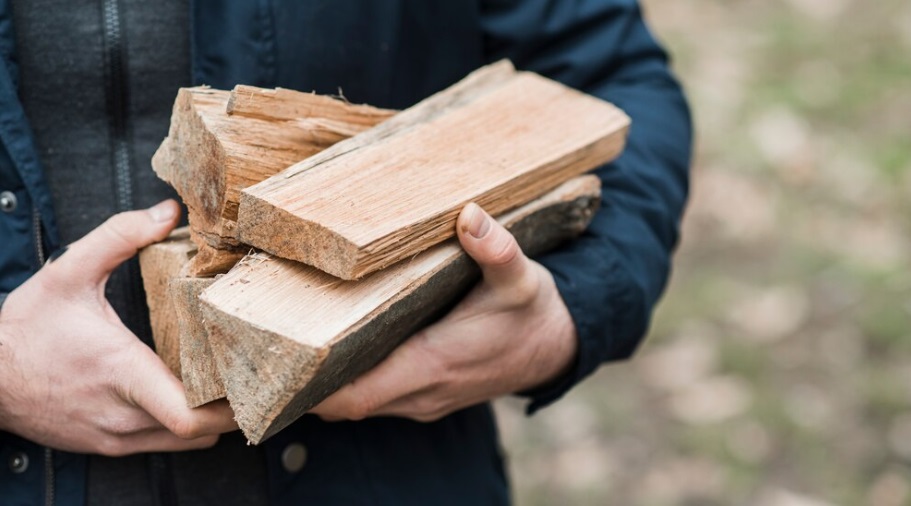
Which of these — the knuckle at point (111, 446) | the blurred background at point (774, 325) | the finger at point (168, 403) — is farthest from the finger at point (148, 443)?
the blurred background at point (774, 325)

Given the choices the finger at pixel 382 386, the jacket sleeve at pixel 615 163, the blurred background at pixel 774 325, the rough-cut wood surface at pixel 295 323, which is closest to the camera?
the rough-cut wood surface at pixel 295 323

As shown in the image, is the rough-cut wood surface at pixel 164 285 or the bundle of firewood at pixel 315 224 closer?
the bundle of firewood at pixel 315 224

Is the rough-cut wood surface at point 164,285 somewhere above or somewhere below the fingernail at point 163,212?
below

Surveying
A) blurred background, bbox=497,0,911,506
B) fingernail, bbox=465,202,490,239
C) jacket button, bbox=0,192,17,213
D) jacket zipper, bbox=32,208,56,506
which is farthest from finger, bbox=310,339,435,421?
blurred background, bbox=497,0,911,506

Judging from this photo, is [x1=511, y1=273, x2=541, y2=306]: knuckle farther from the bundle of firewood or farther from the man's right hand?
the man's right hand

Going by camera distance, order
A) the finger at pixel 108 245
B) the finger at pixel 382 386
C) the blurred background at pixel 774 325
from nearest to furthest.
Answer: the finger at pixel 108 245
the finger at pixel 382 386
the blurred background at pixel 774 325

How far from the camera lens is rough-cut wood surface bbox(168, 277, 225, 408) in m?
1.22

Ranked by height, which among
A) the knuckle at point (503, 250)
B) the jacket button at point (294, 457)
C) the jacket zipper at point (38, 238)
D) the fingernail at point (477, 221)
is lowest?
the jacket button at point (294, 457)

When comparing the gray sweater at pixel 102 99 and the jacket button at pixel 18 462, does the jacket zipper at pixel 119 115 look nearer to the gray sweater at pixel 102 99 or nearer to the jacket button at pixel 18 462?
the gray sweater at pixel 102 99

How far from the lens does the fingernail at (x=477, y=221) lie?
1.28 metres

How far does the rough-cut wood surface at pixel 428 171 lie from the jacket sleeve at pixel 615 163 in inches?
7.7

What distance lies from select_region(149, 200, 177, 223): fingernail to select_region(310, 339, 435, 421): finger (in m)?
0.34

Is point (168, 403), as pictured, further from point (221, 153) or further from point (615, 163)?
point (615, 163)

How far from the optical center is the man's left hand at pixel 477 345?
1.34 meters
